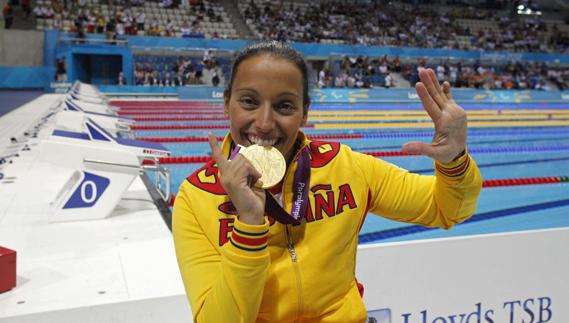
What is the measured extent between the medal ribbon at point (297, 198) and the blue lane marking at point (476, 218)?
2643 millimetres

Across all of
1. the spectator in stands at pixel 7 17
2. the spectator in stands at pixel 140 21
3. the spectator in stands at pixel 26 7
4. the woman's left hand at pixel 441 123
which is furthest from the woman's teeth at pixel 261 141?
the spectator in stands at pixel 26 7

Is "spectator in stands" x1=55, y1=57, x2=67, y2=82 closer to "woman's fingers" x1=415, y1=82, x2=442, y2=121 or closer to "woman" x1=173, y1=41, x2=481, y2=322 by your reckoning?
"woman" x1=173, y1=41, x2=481, y2=322

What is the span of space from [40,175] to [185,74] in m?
12.5

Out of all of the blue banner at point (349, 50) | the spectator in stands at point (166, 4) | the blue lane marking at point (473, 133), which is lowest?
the blue lane marking at point (473, 133)

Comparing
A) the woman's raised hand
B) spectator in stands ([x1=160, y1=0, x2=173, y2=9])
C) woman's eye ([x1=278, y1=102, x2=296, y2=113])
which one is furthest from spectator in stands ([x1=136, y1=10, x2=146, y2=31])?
the woman's raised hand

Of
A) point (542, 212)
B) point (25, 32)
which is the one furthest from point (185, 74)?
point (542, 212)

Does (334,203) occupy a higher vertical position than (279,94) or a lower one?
lower

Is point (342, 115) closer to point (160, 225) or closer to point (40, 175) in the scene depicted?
point (40, 175)

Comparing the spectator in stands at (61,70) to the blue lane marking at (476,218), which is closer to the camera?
the blue lane marking at (476,218)

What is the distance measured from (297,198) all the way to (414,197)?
15.4 inches

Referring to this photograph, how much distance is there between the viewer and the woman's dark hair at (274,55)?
1.20 metres

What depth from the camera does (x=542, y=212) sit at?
15.0ft

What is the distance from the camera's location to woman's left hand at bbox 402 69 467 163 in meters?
1.22

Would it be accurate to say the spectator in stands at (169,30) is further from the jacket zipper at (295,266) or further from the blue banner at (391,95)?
the jacket zipper at (295,266)
